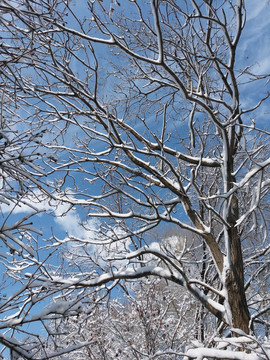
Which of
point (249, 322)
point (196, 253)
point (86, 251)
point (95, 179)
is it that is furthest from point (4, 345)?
point (196, 253)

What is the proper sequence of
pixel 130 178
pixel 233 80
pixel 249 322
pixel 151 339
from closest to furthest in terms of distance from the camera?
pixel 249 322 → pixel 233 80 → pixel 151 339 → pixel 130 178

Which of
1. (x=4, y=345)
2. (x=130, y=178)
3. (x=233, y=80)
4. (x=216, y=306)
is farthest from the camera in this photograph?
(x=130, y=178)

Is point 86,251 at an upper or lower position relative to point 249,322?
upper

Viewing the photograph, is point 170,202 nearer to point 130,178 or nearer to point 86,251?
point 130,178

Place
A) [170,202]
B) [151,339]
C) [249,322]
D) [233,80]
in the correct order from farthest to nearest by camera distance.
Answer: [170,202] < [151,339] < [233,80] < [249,322]

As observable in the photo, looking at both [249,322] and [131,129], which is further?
[131,129]

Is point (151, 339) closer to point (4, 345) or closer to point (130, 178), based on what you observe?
point (130, 178)

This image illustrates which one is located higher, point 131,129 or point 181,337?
point 131,129

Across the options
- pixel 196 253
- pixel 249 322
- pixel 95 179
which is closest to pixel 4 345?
pixel 249 322

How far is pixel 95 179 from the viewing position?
7.78 meters

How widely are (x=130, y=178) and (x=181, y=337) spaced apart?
371cm

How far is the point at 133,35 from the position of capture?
6.35 m

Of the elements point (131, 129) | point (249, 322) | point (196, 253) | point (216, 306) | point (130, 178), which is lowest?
point (249, 322)

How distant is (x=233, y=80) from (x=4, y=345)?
5.29m
